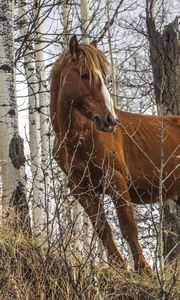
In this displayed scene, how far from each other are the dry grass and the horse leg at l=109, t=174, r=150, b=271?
29 cm

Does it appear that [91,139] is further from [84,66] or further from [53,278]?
[53,278]

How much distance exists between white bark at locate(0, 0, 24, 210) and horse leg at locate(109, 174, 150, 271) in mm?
1097

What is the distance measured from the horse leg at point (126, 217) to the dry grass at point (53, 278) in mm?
290

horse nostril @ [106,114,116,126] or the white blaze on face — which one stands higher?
the white blaze on face

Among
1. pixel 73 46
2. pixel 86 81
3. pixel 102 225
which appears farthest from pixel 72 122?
pixel 102 225

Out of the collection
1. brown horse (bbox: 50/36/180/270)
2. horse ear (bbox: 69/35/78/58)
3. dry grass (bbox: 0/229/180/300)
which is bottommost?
dry grass (bbox: 0/229/180/300)

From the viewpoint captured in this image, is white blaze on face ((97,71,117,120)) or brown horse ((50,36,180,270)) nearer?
white blaze on face ((97,71,117,120))

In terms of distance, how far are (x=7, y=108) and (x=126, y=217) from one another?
1.73m

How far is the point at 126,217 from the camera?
6.50m

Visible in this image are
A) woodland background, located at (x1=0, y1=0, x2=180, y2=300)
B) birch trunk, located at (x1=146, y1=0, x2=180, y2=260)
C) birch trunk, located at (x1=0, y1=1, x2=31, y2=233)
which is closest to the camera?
woodland background, located at (x1=0, y1=0, x2=180, y2=300)

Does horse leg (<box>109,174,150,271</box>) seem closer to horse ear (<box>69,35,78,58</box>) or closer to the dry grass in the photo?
the dry grass

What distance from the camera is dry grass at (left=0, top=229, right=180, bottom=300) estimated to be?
543 cm

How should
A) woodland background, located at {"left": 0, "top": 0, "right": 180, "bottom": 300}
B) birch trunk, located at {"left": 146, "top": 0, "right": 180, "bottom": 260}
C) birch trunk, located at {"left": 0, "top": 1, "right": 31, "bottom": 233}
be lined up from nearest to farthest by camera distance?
woodland background, located at {"left": 0, "top": 0, "right": 180, "bottom": 300}
birch trunk, located at {"left": 0, "top": 1, "right": 31, "bottom": 233}
birch trunk, located at {"left": 146, "top": 0, "right": 180, "bottom": 260}

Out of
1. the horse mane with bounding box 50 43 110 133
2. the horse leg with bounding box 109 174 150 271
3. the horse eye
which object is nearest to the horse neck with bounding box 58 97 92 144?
the horse mane with bounding box 50 43 110 133
